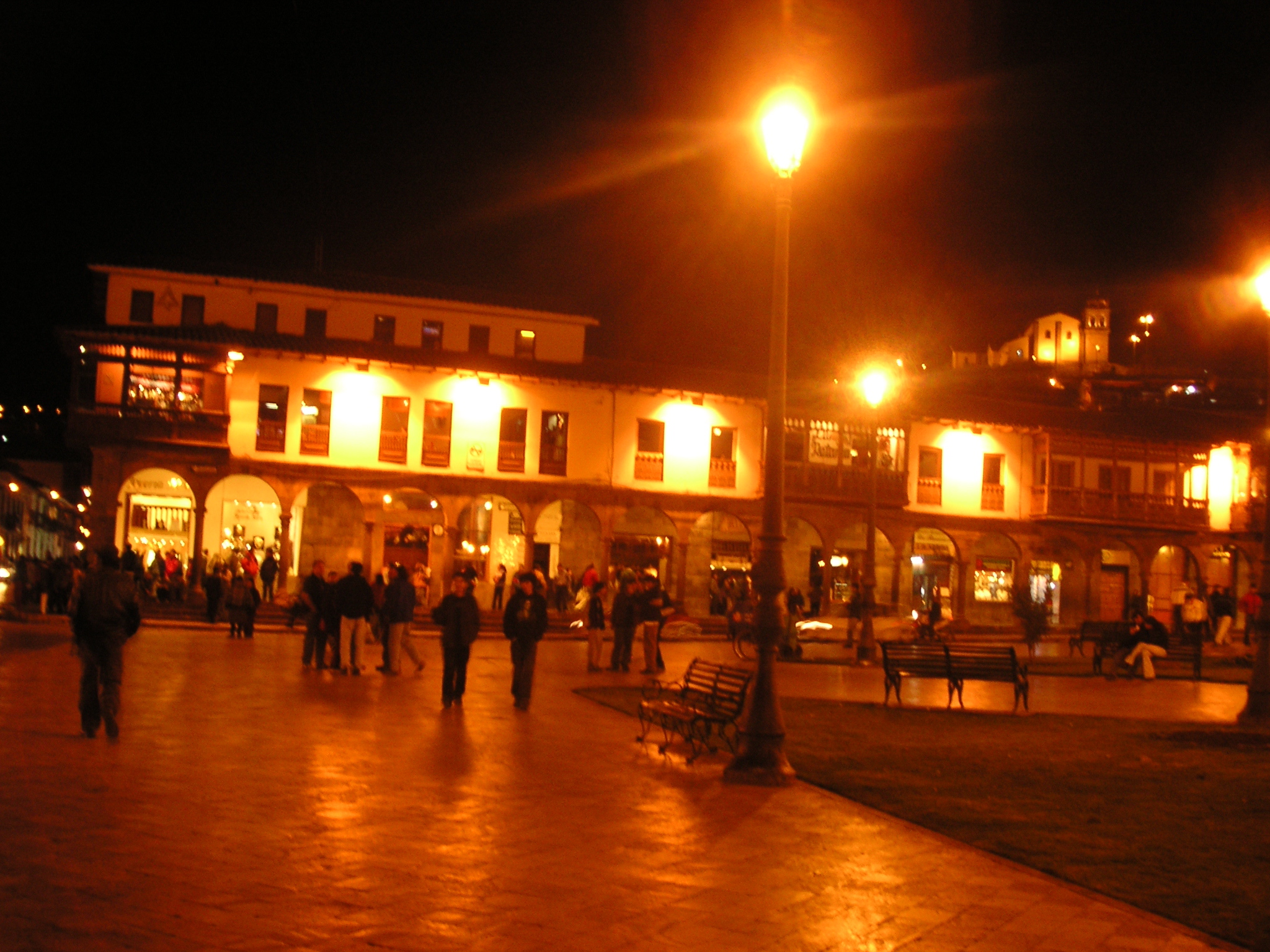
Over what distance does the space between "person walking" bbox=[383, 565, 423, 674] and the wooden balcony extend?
22.7 meters

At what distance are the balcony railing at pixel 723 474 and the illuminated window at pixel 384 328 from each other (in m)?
10.6

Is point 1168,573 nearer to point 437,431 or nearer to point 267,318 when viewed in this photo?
point 437,431

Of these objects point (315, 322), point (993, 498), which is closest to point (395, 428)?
point (315, 322)

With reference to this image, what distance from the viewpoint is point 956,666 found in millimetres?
16422

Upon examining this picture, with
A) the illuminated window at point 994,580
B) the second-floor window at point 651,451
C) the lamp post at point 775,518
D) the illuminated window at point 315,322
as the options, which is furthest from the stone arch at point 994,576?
the lamp post at point 775,518

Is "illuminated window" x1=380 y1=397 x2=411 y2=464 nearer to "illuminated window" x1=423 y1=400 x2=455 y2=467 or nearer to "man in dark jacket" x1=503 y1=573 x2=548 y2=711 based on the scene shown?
"illuminated window" x1=423 y1=400 x2=455 y2=467

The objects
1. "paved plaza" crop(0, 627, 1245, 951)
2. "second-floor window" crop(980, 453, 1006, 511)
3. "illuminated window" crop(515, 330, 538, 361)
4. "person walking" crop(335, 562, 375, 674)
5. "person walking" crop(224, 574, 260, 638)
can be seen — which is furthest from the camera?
"second-floor window" crop(980, 453, 1006, 511)

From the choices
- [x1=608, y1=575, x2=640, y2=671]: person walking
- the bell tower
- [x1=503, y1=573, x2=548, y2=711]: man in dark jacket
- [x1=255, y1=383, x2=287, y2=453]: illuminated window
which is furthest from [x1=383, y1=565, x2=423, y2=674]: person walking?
the bell tower

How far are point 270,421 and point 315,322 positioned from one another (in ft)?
12.2

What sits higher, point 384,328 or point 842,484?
point 384,328

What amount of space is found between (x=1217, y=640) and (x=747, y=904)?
29.9 meters

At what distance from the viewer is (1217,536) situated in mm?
44156

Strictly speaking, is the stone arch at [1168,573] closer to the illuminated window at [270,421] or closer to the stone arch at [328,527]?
the stone arch at [328,527]

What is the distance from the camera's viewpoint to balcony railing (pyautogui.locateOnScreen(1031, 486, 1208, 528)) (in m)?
41.4
